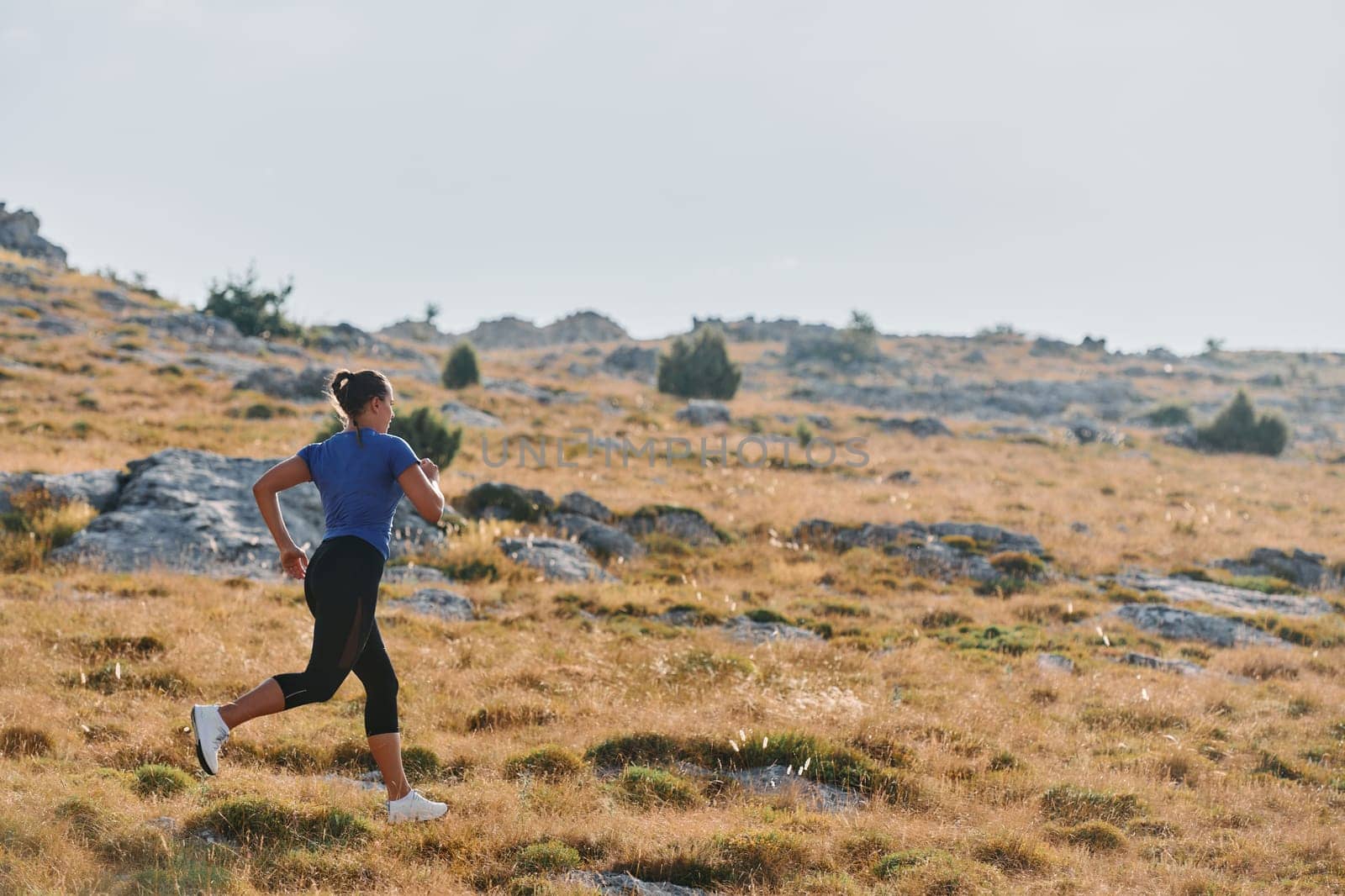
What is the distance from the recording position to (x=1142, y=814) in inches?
217

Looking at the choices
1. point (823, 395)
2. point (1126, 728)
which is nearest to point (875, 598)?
point (1126, 728)

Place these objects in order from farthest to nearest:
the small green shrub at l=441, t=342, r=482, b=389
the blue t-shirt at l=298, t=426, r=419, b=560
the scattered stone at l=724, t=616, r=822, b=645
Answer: the small green shrub at l=441, t=342, r=482, b=389, the scattered stone at l=724, t=616, r=822, b=645, the blue t-shirt at l=298, t=426, r=419, b=560

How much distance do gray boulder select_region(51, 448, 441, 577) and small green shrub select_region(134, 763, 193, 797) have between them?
20.1 feet

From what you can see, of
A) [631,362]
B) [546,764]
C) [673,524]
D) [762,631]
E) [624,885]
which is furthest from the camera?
[631,362]

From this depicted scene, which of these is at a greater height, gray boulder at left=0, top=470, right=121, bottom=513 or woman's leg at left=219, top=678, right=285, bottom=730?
woman's leg at left=219, top=678, right=285, bottom=730

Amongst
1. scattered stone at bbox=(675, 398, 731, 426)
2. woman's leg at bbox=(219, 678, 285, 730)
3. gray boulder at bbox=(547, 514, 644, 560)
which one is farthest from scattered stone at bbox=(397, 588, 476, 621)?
scattered stone at bbox=(675, 398, 731, 426)

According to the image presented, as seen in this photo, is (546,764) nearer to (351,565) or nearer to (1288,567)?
(351,565)

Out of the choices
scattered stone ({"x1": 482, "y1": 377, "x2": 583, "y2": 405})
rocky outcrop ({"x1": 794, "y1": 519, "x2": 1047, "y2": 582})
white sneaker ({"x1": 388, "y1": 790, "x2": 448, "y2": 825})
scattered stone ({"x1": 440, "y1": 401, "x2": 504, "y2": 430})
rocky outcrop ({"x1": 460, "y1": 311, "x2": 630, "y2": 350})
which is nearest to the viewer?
white sneaker ({"x1": 388, "y1": 790, "x2": 448, "y2": 825})

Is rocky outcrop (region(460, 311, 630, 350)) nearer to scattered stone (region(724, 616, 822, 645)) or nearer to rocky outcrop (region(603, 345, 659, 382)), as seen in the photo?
rocky outcrop (region(603, 345, 659, 382))

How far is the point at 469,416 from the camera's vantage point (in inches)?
1065

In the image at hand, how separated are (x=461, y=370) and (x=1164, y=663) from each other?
3016 centimetres

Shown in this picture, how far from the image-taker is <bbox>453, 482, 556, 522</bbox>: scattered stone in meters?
14.5

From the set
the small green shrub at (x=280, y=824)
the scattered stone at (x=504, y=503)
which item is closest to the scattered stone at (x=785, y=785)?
the small green shrub at (x=280, y=824)

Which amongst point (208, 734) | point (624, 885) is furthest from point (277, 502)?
point (624, 885)
